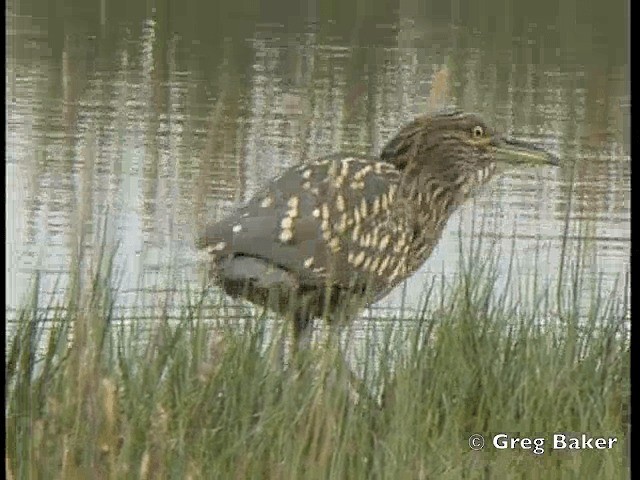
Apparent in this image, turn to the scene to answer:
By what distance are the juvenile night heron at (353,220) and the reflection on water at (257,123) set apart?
0.18 ft

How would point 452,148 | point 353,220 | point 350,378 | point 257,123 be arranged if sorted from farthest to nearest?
point 452,148 → point 257,123 → point 353,220 → point 350,378

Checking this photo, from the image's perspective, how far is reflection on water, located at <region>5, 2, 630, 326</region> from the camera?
4.58 metres

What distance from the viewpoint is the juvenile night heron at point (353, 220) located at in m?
4.60

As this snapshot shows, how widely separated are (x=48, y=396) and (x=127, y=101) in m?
0.95

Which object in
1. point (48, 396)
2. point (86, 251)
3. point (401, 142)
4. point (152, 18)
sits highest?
point (152, 18)

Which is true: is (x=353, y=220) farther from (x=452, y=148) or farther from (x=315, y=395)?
(x=315, y=395)

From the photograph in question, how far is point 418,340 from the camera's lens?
452cm

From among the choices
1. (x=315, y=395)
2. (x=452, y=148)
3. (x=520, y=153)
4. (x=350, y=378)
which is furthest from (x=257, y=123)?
(x=315, y=395)

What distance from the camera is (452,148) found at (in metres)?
5.07

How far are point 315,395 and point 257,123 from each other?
1040mm

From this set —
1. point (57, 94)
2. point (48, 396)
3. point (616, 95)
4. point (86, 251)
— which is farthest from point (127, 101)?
point (616, 95)

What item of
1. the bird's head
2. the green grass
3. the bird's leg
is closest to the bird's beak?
the bird's head

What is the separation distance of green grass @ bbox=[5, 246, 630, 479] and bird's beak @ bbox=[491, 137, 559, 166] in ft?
1.31

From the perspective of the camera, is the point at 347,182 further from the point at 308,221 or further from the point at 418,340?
the point at 418,340
